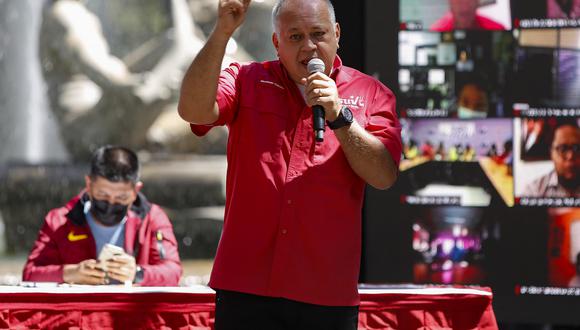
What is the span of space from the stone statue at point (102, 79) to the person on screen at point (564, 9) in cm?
185

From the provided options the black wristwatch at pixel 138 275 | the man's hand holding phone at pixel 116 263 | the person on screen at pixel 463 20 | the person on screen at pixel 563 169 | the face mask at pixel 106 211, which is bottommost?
the black wristwatch at pixel 138 275

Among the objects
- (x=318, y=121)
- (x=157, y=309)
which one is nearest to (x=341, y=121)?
(x=318, y=121)

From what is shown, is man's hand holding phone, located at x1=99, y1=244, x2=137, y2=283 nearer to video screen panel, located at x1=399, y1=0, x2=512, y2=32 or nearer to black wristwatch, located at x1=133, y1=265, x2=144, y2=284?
black wristwatch, located at x1=133, y1=265, x2=144, y2=284

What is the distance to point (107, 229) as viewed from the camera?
3.93 metres

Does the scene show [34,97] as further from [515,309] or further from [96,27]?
[515,309]

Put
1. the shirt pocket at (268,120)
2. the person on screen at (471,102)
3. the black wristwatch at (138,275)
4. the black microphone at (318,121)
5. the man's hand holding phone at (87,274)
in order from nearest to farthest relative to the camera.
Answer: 1. the black microphone at (318,121)
2. the shirt pocket at (268,120)
3. the man's hand holding phone at (87,274)
4. the black wristwatch at (138,275)
5. the person on screen at (471,102)

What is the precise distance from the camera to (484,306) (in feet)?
9.68

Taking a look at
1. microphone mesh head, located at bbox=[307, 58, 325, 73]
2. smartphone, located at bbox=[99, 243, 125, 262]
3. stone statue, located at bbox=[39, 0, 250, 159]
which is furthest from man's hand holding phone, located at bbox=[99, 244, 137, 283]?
microphone mesh head, located at bbox=[307, 58, 325, 73]

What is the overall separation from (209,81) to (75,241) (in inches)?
79.8

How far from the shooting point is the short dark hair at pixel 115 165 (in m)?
3.87

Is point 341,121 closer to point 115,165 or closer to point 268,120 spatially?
point 268,120

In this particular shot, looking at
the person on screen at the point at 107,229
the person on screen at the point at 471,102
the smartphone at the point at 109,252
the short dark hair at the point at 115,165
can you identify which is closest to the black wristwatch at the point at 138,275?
the person on screen at the point at 107,229

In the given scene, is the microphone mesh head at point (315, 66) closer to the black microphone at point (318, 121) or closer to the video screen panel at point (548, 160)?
the black microphone at point (318, 121)

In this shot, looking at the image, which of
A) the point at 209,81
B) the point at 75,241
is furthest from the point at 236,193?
the point at 75,241
